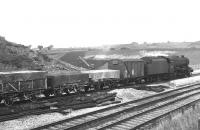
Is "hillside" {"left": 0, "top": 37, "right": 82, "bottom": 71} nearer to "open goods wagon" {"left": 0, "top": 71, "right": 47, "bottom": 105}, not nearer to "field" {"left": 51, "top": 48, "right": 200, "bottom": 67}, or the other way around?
"open goods wagon" {"left": 0, "top": 71, "right": 47, "bottom": 105}

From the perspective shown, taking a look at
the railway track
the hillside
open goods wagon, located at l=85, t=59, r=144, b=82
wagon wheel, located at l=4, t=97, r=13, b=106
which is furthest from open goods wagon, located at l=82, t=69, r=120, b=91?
wagon wheel, located at l=4, t=97, r=13, b=106

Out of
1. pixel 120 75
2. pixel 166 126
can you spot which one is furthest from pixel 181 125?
pixel 120 75

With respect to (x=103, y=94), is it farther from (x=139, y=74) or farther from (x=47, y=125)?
(x=139, y=74)

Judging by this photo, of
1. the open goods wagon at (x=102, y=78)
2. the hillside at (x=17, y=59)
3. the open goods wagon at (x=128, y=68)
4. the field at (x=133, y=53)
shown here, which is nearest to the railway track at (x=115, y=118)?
the open goods wagon at (x=102, y=78)

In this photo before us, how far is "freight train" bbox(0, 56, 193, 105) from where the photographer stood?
17578 millimetres

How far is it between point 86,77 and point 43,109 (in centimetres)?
729

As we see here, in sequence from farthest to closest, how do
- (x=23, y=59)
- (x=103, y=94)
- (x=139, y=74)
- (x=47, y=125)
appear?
1. (x=23, y=59)
2. (x=139, y=74)
3. (x=103, y=94)
4. (x=47, y=125)

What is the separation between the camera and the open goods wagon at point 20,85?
17.1 metres

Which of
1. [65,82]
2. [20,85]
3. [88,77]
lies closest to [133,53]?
[88,77]

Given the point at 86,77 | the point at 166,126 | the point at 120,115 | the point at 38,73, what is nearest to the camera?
the point at 166,126

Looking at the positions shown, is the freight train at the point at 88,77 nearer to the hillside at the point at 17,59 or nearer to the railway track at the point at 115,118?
the railway track at the point at 115,118

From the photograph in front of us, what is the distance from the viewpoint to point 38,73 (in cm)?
1905

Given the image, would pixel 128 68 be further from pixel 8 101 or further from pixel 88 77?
pixel 8 101

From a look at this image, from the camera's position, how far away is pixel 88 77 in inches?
917
